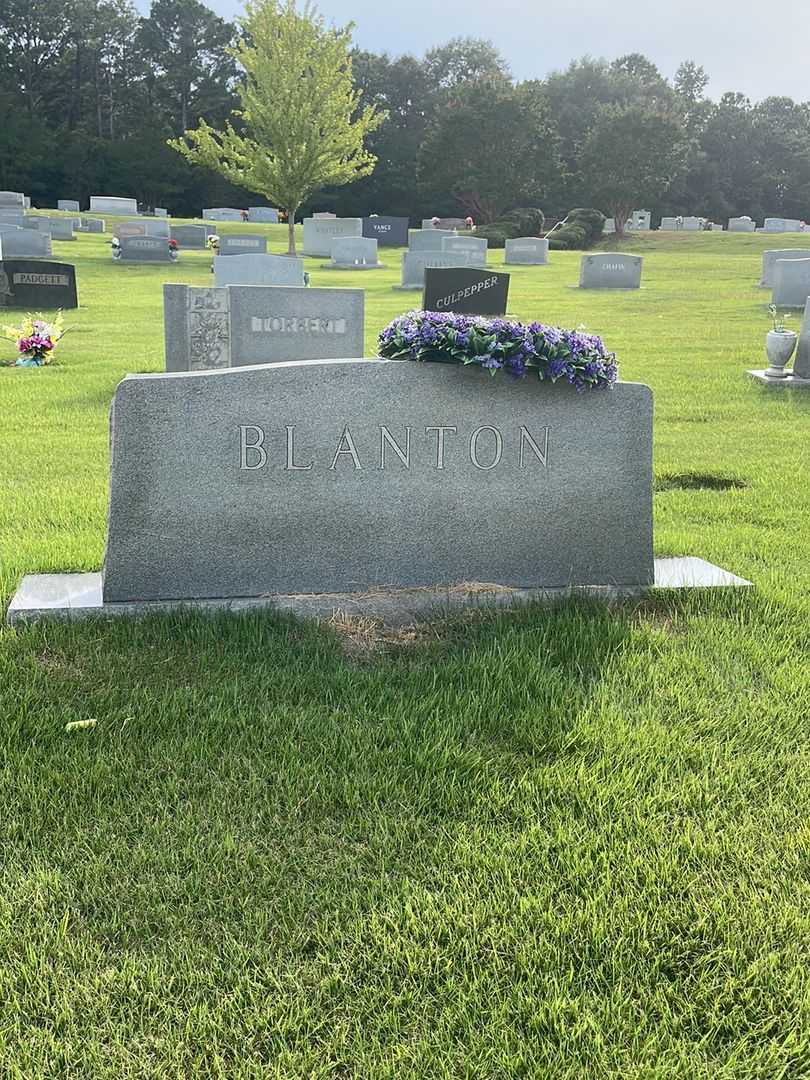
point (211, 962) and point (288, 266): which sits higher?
point (288, 266)

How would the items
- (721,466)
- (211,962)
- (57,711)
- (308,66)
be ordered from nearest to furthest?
(211,962) → (57,711) → (721,466) → (308,66)

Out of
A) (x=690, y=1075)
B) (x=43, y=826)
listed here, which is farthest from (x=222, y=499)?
(x=690, y=1075)

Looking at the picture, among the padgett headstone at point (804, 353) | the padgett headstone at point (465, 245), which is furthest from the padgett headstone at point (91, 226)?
the padgett headstone at point (804, 353)

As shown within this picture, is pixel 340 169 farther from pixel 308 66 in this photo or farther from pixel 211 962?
pixel 211 962

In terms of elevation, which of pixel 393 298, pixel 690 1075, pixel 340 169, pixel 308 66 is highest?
pixel 308 66

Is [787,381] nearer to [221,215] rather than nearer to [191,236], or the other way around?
[191,236]

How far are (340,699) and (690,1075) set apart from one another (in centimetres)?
161

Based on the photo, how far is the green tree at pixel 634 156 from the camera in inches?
1967

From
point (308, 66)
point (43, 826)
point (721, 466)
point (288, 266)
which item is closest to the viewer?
point (43, 826)

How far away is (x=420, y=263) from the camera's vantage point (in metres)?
21.5

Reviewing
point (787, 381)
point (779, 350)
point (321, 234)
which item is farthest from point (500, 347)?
point (321, 234)

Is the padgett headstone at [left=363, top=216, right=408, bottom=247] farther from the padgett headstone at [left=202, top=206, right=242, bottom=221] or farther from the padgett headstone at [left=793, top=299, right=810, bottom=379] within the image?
the padgett headstone at [left=793, top=299, right=810, bottom=379]

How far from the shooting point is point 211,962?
1985 millimetres

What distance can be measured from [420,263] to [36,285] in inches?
346
